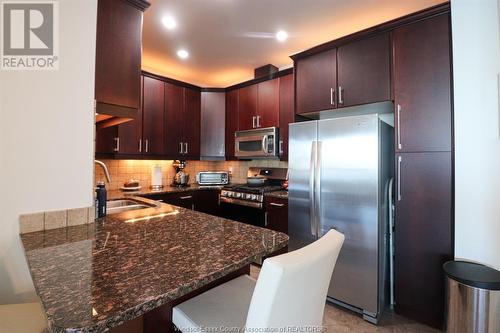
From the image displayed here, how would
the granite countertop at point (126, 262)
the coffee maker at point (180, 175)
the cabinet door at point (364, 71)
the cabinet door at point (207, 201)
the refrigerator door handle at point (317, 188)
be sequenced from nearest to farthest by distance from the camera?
the granite countertop at point (126, 262) < the cabinet door at point (364, 71) < the refrigerator door handle at point (317, 188) < the cabinet door at point (207, 201) < the coffee maker at point (180, 175)

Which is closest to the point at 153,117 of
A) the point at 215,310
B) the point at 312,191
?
the point at 312,191

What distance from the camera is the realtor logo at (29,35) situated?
1140 millimetres

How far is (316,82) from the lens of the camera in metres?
2.53

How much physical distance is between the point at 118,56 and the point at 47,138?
2.21 ft

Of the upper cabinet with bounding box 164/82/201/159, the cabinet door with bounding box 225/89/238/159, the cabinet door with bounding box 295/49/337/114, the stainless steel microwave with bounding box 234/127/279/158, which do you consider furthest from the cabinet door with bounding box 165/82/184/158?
the cabinet door with bounding box 295/49/337/114

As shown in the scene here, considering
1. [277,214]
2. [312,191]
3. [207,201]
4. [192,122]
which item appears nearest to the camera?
[312,191]

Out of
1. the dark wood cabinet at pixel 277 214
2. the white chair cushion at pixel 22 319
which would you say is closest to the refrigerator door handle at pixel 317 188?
the dark wood cabinet at pixel 277 214

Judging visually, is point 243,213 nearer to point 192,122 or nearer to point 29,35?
point 192,122

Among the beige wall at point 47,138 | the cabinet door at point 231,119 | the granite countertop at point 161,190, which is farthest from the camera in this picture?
the cabinet door at point 231,119

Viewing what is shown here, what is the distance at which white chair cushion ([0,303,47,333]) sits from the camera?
0.83 m

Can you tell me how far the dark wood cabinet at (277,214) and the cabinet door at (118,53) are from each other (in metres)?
1.77

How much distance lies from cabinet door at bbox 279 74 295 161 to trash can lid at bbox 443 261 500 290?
1927mm

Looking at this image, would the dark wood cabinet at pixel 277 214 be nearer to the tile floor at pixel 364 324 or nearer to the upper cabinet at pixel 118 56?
the tile floor at pixel 364 324

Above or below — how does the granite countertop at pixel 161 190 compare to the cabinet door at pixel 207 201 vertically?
above
